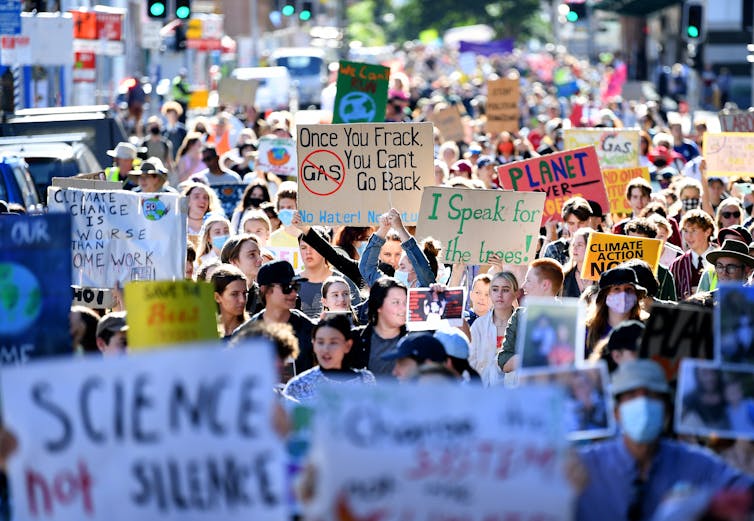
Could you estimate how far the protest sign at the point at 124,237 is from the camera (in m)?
10.3

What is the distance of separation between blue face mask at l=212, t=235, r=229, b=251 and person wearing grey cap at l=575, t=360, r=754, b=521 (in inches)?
234

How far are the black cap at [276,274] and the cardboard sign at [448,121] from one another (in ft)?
43.9

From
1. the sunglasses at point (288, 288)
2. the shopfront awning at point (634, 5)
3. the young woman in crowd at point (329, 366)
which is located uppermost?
the shopfront awning at point (634, 5)

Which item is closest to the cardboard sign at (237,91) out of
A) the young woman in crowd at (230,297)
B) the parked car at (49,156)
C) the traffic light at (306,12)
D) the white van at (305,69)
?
the traffic light at (306,12)

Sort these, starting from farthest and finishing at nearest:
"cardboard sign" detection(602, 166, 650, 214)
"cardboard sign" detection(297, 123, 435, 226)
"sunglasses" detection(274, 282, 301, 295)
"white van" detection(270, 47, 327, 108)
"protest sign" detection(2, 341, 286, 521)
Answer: "white van" detection(270, 47, 327, 108) < "cardboard sign" detection(602, 166, 650, 214) < "cardboard sign" detection(297, 123, 435, 226) < "sunglasses" detection(274, 282, 301, 295) < "protest sign" detection(2, 341, 286, 521)

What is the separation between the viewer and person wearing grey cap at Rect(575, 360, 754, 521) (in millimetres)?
5660

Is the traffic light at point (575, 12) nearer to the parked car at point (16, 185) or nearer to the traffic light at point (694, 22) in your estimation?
the traffic light at point (694, 22)

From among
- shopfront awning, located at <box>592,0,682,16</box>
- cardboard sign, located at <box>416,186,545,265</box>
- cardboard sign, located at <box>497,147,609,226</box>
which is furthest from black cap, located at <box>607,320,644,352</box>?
shopfront awning, located at <box>592,0,682,16</box>

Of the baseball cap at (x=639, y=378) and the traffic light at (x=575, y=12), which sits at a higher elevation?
the traffic light at (x=575, y=12)

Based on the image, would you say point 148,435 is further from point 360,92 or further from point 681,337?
A: point 360,92

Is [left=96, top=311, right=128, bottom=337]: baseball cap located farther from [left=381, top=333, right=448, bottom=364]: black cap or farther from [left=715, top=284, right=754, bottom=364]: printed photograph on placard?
[left=715, top=284, right=754, bottom=364]: printed photograph on placard

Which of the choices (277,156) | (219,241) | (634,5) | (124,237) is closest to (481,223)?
(219,241)

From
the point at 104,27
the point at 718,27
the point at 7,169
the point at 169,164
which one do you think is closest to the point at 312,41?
the point at 718,27

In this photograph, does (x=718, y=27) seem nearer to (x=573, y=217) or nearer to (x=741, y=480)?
(x=573, y=217)
